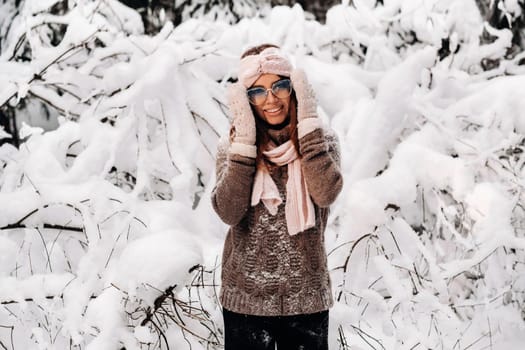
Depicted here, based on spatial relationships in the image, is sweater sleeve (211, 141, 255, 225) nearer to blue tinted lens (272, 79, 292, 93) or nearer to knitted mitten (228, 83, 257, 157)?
knitted mitten (228, 83, 257, 157)

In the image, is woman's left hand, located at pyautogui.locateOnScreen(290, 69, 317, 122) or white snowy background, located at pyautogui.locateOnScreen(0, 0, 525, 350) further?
white snowy background, located at pyautogui.locateOnScreen(0, 0, 525, 350)

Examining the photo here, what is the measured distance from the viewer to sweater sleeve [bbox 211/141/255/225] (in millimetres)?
2186

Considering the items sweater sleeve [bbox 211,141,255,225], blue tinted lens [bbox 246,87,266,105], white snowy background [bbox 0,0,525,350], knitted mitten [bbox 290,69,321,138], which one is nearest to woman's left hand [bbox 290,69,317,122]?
knitted mitten [bbox 290,69,321,138]

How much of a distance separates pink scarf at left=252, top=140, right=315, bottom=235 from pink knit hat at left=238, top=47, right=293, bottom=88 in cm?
25

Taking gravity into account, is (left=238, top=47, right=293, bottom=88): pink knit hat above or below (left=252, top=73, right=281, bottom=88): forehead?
above

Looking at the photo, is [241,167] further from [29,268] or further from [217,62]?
[217,62]

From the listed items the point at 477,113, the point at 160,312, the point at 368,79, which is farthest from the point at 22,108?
the point at 477,113

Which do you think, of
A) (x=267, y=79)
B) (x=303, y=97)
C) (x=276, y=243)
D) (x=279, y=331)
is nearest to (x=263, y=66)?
(x=267, y=79)

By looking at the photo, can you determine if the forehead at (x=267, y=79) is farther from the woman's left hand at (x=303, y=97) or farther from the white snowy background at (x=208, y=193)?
the white snowy background at (x=208, y=193)

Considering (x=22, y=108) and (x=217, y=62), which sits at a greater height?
(x=217, y=62)

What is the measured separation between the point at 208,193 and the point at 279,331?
153 cm

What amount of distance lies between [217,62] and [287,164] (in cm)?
208

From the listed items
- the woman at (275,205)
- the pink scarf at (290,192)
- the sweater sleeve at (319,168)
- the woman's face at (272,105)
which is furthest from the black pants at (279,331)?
the woman's face at (272,105)

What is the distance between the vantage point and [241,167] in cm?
218
